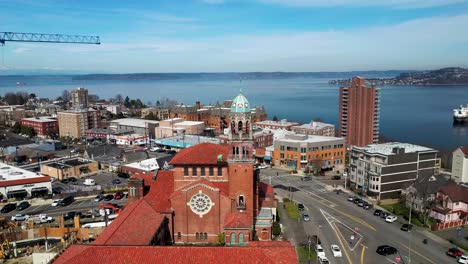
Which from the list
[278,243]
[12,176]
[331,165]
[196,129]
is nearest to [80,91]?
[196,129]

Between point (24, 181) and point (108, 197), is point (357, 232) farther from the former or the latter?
point (24, 181)

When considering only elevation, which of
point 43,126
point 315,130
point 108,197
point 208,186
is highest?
point 208,186

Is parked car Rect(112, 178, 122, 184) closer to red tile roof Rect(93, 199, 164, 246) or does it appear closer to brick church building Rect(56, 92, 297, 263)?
brick church building Rect(56, 92, 297, 263)

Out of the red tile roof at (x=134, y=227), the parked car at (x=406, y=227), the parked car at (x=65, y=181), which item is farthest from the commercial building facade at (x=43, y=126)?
the parked car at (x=406, y=227)

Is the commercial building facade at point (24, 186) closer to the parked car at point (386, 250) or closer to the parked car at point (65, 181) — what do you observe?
the parked car at point (65, 181)

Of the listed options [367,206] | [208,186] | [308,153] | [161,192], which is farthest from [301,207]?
[308,153]

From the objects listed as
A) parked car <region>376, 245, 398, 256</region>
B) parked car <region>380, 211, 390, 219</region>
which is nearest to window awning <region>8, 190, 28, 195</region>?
parked car <region>376, 245, 398, 256</region>
